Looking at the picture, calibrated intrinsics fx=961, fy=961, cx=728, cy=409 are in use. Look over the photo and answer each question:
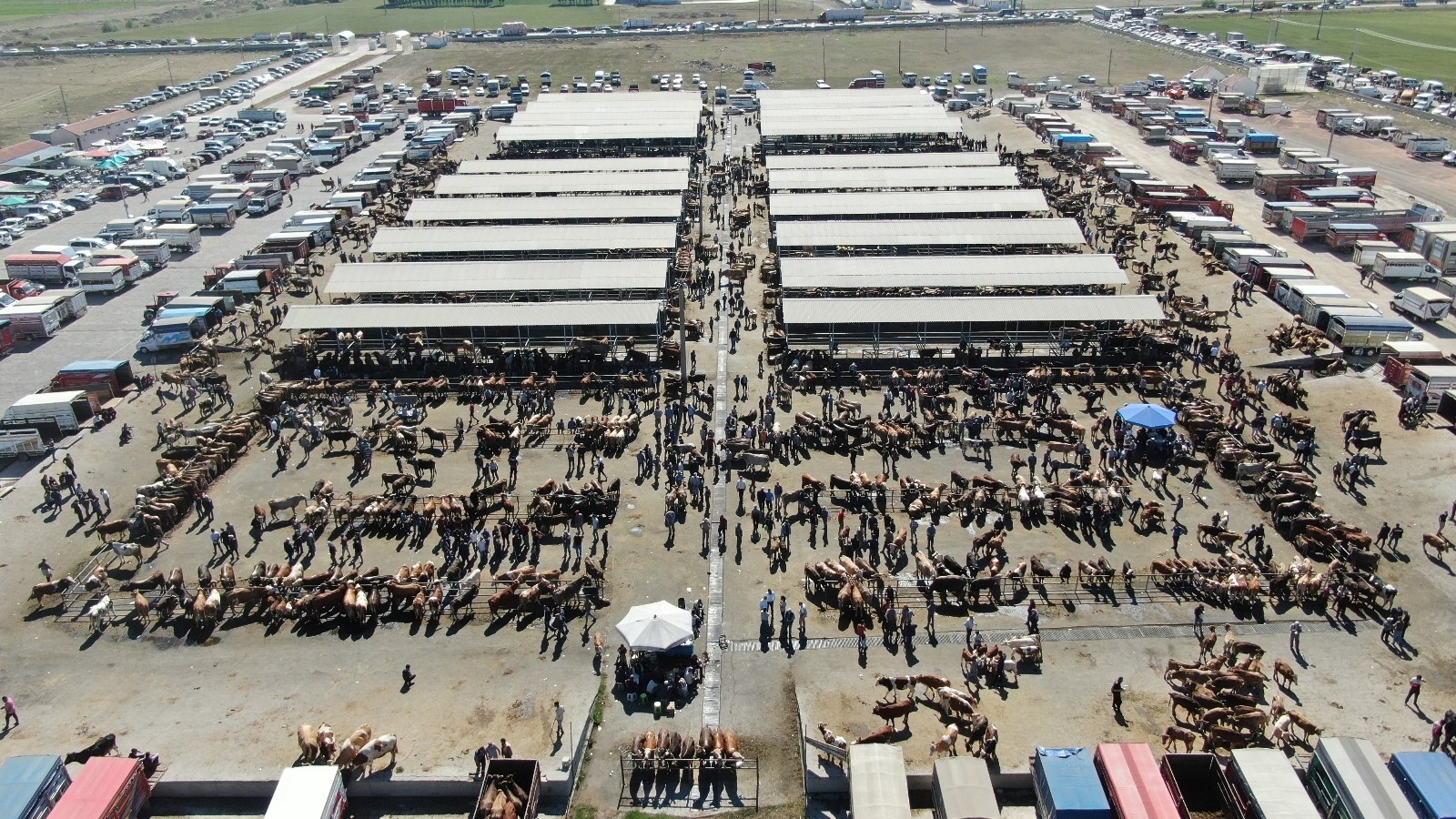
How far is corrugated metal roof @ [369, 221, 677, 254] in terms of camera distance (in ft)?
217

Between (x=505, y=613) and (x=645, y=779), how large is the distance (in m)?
9.65

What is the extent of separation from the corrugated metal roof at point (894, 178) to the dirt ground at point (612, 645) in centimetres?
4200

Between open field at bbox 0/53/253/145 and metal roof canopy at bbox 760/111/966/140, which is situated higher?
open field at bbox 0/53/253/145

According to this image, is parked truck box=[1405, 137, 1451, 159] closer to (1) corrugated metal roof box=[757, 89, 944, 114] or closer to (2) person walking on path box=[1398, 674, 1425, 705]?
(1) corrugated metal roof box=[757, 89, 944, 114]

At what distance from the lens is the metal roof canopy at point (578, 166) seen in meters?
84.2

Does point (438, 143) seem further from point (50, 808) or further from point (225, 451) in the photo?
point (50, 808)

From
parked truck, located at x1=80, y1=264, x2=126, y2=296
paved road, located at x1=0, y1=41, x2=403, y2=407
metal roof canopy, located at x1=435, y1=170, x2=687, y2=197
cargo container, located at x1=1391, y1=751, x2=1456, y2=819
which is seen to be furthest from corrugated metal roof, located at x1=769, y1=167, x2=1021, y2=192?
cargo container, located at x1=1391, y1=751, x2=1456, y2=819

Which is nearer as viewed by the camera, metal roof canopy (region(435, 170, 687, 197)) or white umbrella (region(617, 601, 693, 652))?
white umbrella (region(617, 601, 693, 652))

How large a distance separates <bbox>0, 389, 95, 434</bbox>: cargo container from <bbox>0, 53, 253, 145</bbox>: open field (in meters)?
95.2

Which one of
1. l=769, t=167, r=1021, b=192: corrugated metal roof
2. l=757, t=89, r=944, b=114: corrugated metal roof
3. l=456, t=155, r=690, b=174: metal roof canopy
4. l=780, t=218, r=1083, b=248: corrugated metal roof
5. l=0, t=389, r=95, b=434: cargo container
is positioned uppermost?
l=757, t=89, r=944, b=114: corrugated metal roof

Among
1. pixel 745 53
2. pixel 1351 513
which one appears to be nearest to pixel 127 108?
pixel 745 53

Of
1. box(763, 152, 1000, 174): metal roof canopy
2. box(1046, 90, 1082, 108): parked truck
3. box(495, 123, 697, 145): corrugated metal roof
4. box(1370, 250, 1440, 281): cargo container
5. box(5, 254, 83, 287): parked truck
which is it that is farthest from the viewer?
box(1046, 90, 1082, 108): parked truck

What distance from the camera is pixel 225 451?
4494 cm

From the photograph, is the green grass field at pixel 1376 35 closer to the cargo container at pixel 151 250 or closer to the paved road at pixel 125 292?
the paved road at pixel 125 292
